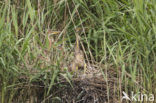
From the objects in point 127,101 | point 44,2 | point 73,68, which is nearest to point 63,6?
point 44,2

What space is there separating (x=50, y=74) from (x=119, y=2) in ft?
2.67

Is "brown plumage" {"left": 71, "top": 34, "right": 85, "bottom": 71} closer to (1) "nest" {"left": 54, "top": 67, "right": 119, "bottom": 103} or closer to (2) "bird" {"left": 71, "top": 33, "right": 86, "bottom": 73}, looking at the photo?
(2) "bird" {"left": 71, "top": 33, "right": 86, "bottom": 73}

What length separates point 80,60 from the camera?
261 centimetres

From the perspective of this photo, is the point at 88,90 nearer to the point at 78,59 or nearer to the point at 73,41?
the point at 78,59

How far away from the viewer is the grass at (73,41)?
7.87 ft

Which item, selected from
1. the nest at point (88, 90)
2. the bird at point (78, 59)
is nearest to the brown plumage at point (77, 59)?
the bird at point (78, 59)

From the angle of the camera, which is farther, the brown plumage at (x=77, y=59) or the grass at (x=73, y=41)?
the brown plumage at (x=77, y=59)

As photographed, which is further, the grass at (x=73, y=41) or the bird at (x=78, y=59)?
the bird at (x=78, y=59)

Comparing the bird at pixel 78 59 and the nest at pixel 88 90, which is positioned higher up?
the bird at pixel 78 59

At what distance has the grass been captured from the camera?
2.40m

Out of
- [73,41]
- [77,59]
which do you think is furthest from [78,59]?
[73,41]

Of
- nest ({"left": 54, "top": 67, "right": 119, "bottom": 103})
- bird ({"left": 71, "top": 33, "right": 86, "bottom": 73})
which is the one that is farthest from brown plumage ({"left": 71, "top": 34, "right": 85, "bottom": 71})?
nest ({"left": 54, "top": 67, "right": 119, "bottom": 103})

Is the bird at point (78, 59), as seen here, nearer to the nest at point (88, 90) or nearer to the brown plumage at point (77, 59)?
the brown plumage at point (77, 59)

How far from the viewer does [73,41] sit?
2.84m
